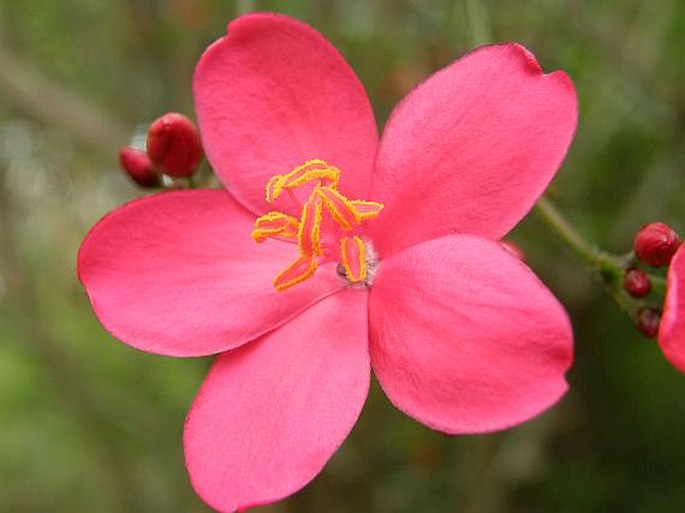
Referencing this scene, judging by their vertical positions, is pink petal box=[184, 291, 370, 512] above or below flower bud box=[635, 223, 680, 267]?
below

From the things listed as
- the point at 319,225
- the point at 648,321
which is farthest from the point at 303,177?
the point at 648,321

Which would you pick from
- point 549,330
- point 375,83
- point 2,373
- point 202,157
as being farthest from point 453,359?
point 2,373

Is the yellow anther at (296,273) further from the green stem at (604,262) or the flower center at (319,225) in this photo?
the green stem at (604,262)

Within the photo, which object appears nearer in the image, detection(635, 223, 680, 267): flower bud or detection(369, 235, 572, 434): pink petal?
detection(369, 235, 572, 434): pink petal

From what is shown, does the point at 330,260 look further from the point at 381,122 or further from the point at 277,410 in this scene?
the point at 381,122

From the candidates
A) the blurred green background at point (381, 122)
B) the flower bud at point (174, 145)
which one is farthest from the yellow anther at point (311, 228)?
the blurred green background at point (381, 122)

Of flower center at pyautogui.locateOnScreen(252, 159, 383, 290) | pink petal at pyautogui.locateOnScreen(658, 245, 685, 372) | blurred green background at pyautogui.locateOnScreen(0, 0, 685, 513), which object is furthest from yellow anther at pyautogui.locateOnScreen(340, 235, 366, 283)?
blurred green background at pyautogui.locateOnScreen(0, 0, 685, 513)

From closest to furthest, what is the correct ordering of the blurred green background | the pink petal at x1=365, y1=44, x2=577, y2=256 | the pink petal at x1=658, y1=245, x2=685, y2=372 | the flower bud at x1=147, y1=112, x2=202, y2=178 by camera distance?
the pink petal at x1=658, y1=245, x2=685, y2=372 < the pink petal at x1=365, y1=44, x2=577, y2=256 < the flower bud at x1=147, y1=112, x2=202, y2=178 < the blurred green background

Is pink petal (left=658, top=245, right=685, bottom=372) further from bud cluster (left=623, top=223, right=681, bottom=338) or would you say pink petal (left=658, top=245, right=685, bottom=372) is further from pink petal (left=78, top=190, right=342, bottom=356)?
pink petal (left=78, top=190, right=342, bottom=356)
